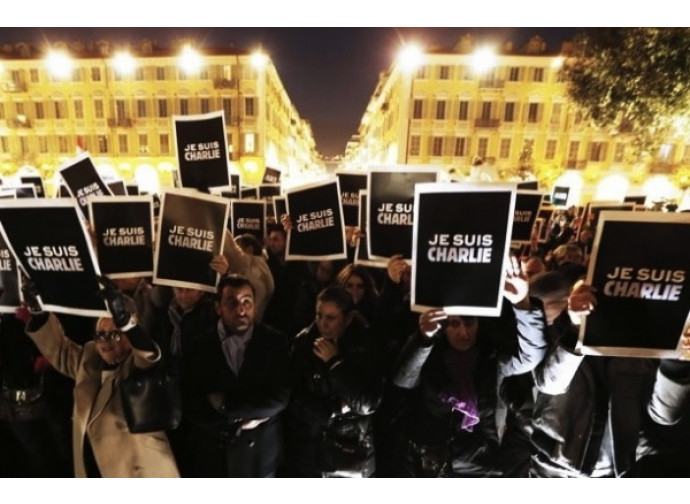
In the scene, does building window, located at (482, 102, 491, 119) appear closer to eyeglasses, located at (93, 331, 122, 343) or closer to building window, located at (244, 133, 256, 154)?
building window, located at (244, 133, 256, 154)

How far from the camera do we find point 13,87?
42.9 meters

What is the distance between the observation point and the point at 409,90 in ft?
135

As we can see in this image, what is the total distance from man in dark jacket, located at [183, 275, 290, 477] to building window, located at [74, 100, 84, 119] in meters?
49.7

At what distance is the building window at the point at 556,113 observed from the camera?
4099 cm

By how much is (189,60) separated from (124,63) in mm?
6783

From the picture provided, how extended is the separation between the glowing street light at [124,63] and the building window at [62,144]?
9.07 metres

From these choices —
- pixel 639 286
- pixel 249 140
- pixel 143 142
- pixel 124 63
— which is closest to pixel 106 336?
pixel 639 286

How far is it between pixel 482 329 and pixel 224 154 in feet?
11.0

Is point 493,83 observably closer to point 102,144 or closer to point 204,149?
point 102,144

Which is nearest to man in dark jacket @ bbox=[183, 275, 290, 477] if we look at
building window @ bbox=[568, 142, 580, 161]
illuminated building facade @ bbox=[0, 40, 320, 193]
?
illuminated building facade @ bbox=[0, 40, 320, 193]

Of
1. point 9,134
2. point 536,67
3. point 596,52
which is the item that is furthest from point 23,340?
point 9,134

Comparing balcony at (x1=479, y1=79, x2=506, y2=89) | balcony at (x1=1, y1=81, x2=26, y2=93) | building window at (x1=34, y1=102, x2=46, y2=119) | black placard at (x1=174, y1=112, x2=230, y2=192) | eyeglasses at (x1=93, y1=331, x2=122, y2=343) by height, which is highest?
balcony at (x1=479, y1=79, x2=506, y2=89)

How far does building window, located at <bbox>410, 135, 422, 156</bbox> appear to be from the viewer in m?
42.6

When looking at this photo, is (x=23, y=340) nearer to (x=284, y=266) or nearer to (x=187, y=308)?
(x=187, y=308)
